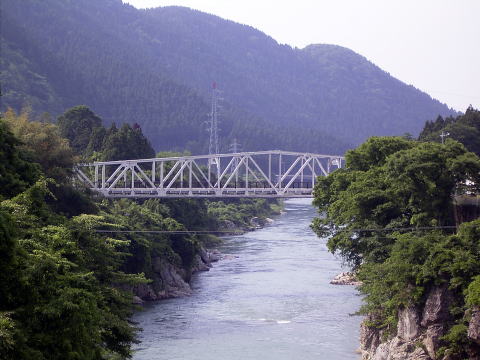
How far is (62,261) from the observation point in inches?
754

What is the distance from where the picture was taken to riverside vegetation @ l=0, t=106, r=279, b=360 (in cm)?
1664

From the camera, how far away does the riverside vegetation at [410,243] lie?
84.0 feet

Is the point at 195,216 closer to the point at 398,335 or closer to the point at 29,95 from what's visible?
the point at 398,335

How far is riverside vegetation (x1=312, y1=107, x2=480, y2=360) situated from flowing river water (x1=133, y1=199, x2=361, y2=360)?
8.26ft

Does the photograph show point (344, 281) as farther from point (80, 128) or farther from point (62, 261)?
point (80, 128)

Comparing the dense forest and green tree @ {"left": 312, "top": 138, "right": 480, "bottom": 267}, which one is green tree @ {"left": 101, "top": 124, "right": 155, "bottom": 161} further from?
green tree @ {"left": 312, "top": 138, "right": 480, "bottom": 267}

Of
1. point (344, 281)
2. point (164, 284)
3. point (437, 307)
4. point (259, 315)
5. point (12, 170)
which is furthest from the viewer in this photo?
point (344, 281)

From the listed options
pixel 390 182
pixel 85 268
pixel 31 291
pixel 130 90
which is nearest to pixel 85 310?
pixel 31 291

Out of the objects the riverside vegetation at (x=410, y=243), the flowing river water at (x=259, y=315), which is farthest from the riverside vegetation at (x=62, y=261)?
the riverside vegetation at (x=410, y=243)

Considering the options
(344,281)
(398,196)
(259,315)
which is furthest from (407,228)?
(344,281)

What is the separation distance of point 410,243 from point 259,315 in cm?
1037

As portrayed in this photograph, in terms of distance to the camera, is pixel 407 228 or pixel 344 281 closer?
pixel 407 228

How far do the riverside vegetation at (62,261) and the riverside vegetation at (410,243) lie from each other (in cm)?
787

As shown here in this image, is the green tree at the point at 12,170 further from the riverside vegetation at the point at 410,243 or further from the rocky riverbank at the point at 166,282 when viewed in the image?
the rocky riverbank at the point at 166,282
